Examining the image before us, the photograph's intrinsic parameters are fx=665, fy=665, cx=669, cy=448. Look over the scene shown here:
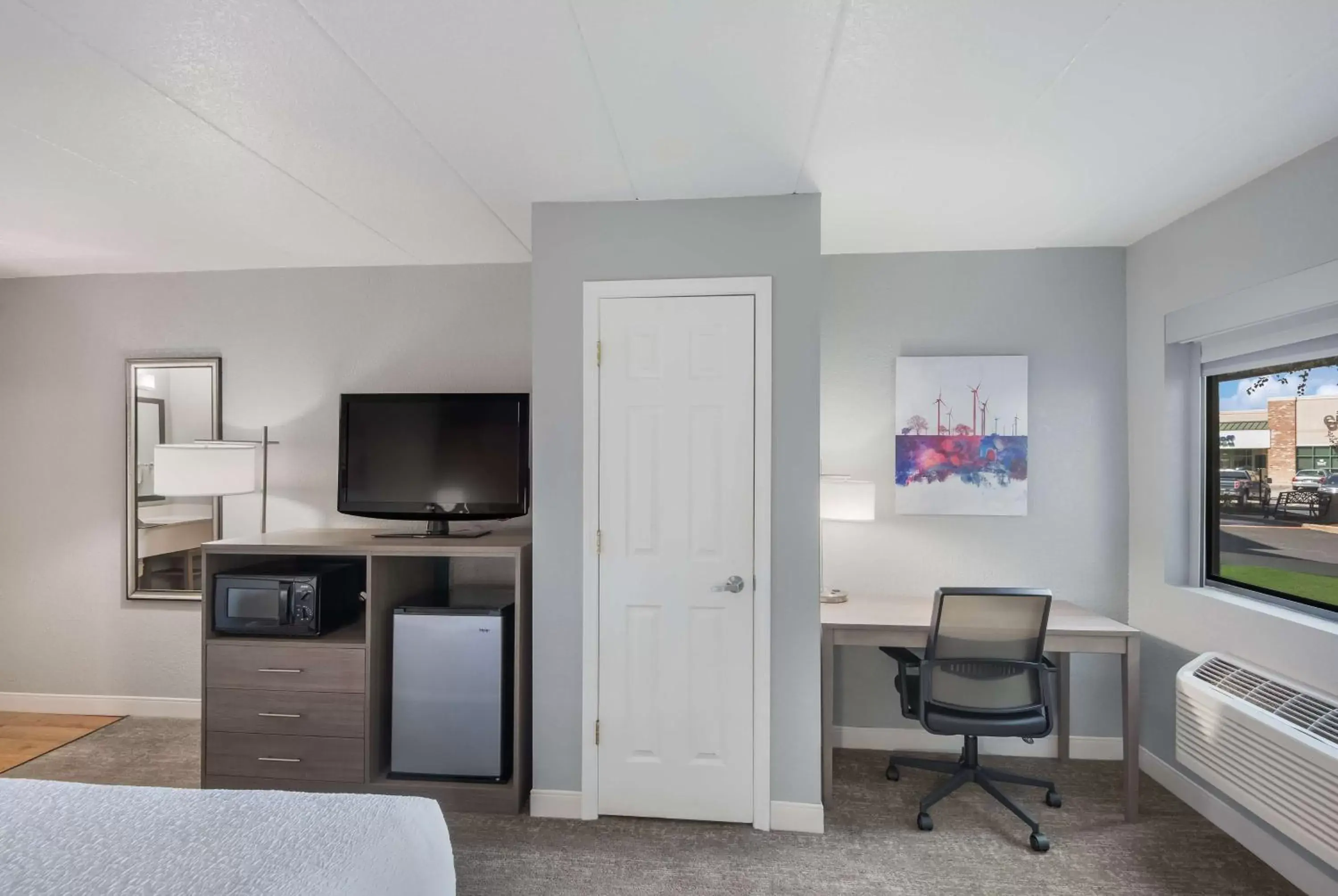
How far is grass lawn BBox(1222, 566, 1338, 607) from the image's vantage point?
2.33 meters

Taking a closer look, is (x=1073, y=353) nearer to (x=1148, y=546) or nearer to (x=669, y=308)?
(x=1148, y=546)

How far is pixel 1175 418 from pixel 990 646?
1.40m

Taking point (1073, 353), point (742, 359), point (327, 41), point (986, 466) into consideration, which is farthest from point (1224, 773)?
point (327, 41)

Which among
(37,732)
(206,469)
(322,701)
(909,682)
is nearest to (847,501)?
(909,682)

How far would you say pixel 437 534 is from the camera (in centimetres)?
307

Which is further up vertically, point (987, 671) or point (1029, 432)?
point (1029, 432)

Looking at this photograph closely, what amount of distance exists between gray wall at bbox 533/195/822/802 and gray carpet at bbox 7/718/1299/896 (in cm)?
23

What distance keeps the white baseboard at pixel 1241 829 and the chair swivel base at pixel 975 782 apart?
1.68ft

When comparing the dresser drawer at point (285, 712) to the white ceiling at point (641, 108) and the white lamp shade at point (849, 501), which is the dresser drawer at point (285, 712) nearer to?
the white ceiling at point (641, 108)

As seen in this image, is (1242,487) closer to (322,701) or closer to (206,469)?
(322,701)

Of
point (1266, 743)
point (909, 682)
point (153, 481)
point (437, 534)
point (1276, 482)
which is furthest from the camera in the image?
point (153, 481)

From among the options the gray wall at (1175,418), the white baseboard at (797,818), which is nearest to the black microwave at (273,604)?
the white baseboard at (797,818)

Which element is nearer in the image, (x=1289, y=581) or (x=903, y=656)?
(x=1289, y=581)

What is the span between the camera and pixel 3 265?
3.54 m
